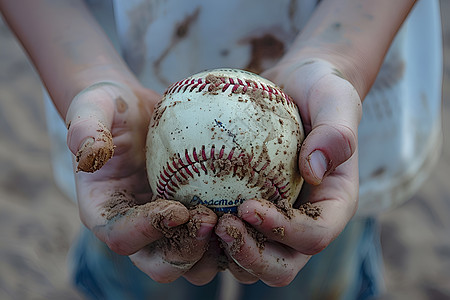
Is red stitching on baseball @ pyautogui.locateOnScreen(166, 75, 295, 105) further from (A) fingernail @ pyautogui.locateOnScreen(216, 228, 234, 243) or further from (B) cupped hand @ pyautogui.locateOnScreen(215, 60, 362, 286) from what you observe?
(A) fingernail @ pyautogui.locateOnScreen(216, 228, 234, 243)

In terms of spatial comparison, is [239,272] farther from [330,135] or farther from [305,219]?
[330,135]

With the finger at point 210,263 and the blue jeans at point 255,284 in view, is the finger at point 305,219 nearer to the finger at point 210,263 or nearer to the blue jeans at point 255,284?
the finger at point 210,263

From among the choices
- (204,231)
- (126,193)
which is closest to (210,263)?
(204,231)

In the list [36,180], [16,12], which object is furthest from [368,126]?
[36,180]

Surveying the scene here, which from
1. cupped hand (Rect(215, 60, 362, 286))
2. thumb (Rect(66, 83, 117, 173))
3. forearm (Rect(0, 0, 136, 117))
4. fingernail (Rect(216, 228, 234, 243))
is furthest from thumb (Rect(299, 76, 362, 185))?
forearm (Rect(0, 0, 136, 117))

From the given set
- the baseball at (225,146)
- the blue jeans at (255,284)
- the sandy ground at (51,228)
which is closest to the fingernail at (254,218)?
the baseball at (225,146)

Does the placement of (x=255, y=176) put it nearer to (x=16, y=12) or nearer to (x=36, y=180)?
(x=16, y=12)
